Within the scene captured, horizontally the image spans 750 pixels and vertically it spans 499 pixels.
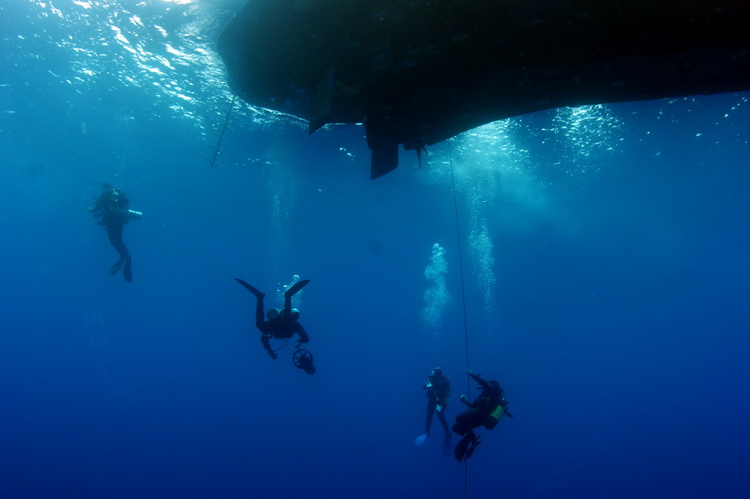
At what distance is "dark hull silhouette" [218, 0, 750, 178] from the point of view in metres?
3.82

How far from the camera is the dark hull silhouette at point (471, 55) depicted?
3.82 m

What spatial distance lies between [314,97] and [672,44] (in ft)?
14.6

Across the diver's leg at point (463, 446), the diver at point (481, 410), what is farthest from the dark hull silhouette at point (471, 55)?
the diver's leg at point (463, 446)

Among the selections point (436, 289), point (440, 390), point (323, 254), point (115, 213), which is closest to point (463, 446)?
point (440, 390)

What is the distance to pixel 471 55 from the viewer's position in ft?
14.9

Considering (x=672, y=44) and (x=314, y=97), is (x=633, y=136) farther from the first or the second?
(x=314, y=97)

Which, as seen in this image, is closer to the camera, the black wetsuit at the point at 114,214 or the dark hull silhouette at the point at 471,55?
the dark hull silhouette at the point at 471,55

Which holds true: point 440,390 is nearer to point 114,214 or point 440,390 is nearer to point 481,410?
point 481,410

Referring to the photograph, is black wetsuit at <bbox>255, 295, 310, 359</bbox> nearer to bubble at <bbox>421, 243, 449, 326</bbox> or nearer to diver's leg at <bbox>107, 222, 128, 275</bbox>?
diver's leg at <bbox>107, 222, 128, 275</bbox>

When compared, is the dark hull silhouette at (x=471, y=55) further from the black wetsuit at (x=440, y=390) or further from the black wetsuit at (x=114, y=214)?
the black wetsuit at (x=440, y=390)

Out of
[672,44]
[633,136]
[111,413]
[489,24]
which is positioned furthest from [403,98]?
[111,413]

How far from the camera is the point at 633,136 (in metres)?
16.5

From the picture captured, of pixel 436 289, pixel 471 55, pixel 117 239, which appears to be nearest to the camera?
pixel 471 55

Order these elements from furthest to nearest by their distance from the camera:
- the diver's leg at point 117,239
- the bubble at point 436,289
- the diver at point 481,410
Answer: the bubble at point 436,289
the diver's leg at point 117,239
the diver at point 481,410
